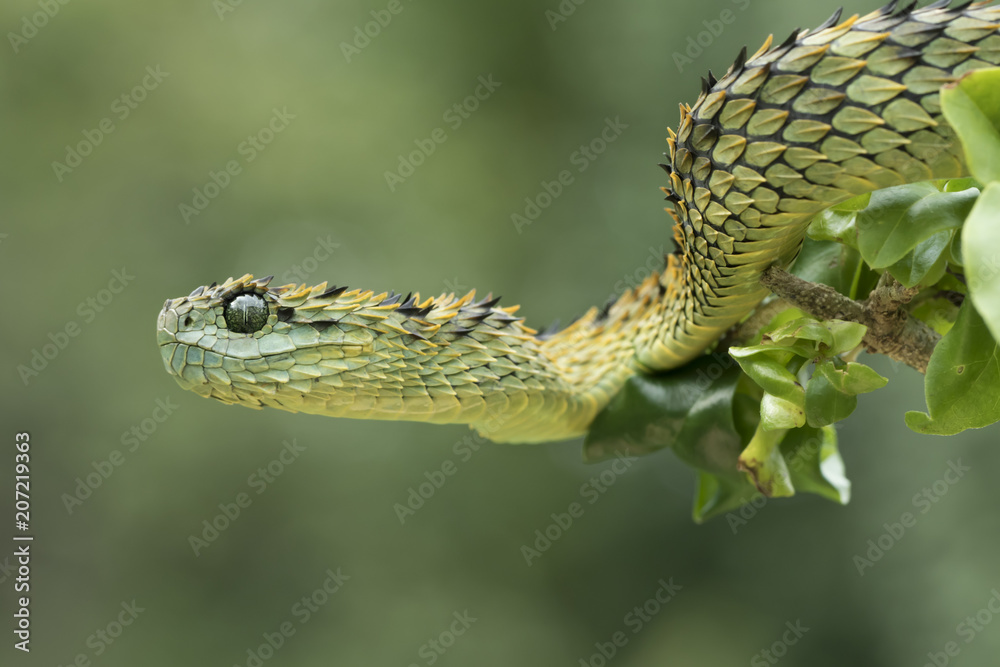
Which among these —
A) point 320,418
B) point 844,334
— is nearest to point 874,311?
point 844,334

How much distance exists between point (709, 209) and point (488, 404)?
1.04ft

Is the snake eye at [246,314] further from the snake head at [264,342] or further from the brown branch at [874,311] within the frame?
the brown branch at [874,311]

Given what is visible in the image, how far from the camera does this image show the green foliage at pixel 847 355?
1.69 feet

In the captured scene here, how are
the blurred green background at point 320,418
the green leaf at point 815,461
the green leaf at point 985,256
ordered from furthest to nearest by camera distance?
the blurred green background at point 320,418, the green leaf at point 815,461, the green leaf at point 985,256

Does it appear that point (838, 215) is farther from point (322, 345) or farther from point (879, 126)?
point (322, 345)

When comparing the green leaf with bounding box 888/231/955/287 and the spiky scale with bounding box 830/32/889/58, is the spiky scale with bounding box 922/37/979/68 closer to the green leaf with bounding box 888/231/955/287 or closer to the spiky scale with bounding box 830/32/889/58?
the spiky scale with bounding box 830/32/889/58

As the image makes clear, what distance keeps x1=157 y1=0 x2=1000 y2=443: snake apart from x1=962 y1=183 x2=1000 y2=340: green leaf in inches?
6.9

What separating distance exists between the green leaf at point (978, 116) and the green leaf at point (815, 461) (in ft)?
1.44

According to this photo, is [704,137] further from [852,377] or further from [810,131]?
[852,377]

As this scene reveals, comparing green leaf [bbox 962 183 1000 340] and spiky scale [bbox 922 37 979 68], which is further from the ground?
spiky scale [bbox 922 37 979 68]

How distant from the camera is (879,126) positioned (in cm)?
62

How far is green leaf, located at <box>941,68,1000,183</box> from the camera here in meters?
0.50

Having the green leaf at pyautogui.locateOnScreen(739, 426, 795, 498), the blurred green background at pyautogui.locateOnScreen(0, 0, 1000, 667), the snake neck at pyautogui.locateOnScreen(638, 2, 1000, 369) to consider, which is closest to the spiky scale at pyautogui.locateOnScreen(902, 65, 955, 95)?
the snake neck at pyautogui.locateOnScreen(638, 2, 1000, 369)

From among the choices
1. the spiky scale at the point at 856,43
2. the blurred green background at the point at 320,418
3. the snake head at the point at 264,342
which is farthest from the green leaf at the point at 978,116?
the blurred green background at the point at 320,418
